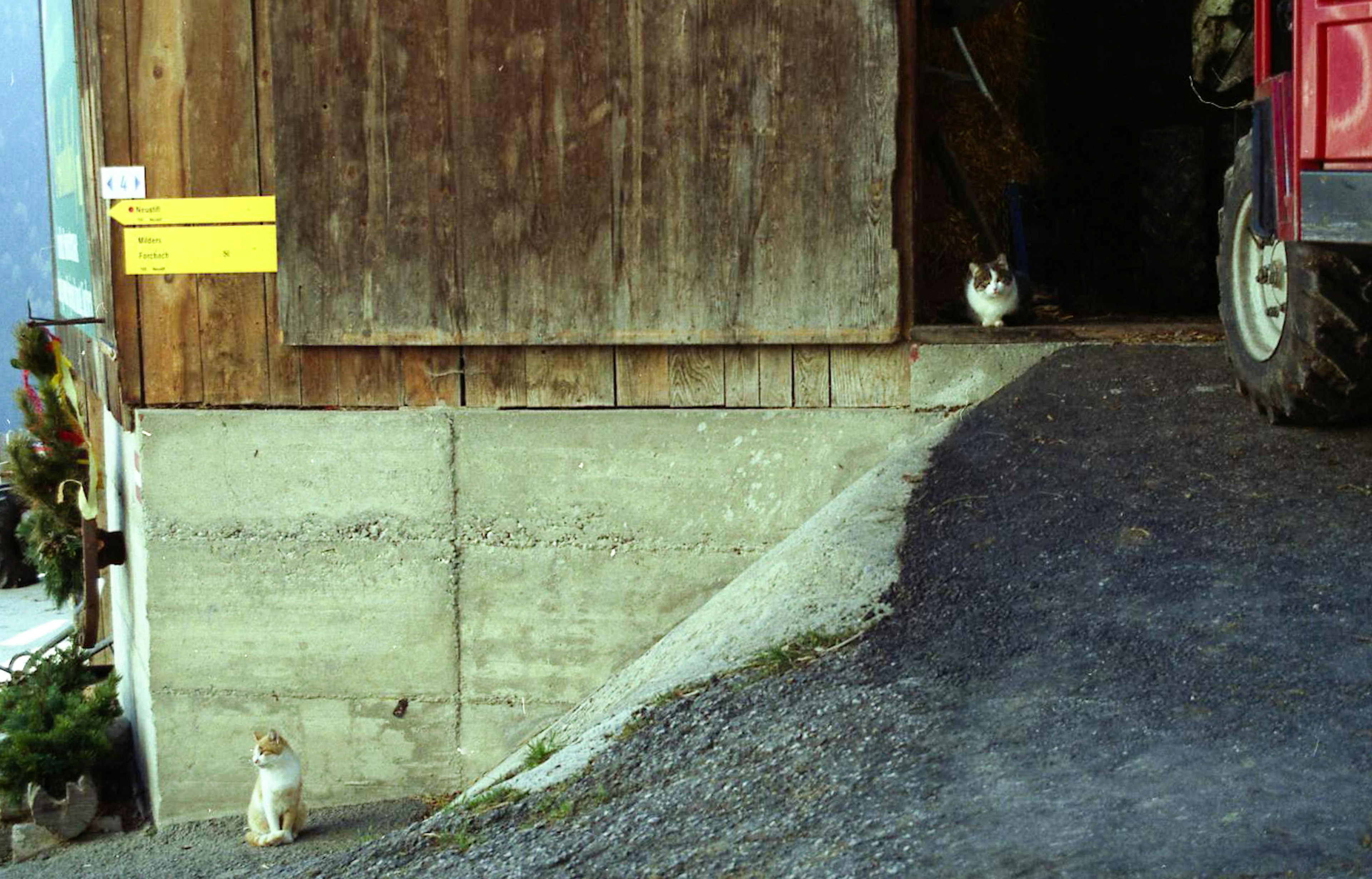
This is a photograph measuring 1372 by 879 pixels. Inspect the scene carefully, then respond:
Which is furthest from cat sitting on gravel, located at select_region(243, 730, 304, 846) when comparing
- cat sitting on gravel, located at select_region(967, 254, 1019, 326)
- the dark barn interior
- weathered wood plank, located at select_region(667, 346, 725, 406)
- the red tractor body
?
the red tractor body

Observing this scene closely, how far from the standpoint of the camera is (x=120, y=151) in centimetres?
705

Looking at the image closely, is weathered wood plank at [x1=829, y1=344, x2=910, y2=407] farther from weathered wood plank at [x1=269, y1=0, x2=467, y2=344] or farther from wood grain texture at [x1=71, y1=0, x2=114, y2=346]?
wood grain texture at [x1=71, y1=0, x2=114, y2=346]

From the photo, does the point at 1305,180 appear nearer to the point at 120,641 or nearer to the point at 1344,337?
the point at 1344,337

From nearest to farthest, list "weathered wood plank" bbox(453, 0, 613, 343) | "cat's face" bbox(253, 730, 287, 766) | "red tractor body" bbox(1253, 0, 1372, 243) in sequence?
1. "red tractor body" bbox(1253, 0, 1372, 243)
2. "cat's face" bbox(253, 730, 287, 766)
3. "weathered wood plank" bbox(453, 0, 613, 343)

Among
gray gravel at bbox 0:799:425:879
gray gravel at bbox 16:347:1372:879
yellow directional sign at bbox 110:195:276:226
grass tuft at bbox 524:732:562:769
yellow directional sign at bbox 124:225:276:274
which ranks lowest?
gray gravel at bbox 0:799:425:879

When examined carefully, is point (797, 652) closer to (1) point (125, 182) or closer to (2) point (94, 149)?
(1) point (125, 182)

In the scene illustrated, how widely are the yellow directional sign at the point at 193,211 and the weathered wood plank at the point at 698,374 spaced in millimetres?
1962

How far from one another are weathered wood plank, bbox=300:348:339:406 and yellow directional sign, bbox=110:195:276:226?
644 millimetres

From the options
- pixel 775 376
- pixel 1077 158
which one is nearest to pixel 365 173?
pixel 775 376

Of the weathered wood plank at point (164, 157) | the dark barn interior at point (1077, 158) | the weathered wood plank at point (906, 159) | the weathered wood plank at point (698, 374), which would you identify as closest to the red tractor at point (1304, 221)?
the dark barn interior at point (1077, 158)

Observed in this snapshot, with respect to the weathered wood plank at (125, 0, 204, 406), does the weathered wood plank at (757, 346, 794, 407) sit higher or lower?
lower

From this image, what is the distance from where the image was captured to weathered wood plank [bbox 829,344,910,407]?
6.79 metres

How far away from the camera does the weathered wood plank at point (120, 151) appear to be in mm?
6969

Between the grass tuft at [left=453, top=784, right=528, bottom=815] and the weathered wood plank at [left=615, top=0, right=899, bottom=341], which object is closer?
the grass tuft at [left=453, top=784, right=528, bottom=815]
